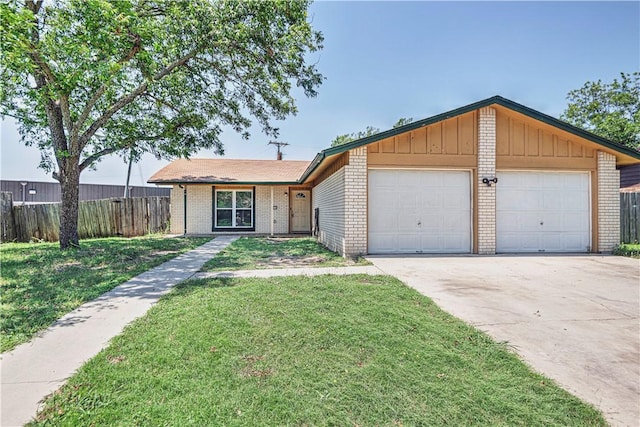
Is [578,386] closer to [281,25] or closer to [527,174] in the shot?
[527,174]

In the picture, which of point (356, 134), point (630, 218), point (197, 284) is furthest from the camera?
point (356, 134)

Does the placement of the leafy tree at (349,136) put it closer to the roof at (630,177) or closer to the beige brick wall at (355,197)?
the roof at (630,177)

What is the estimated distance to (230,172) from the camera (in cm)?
Answer: 1633

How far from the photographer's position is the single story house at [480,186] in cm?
813

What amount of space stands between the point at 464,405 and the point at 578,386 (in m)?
1.04

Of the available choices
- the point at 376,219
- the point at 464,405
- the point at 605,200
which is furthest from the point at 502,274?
the point at 605,200

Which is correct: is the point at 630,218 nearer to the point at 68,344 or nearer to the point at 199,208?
the point at 68,344

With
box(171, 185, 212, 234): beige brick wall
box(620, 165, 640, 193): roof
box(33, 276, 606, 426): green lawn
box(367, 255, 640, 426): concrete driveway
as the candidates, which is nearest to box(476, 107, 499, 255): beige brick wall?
box(367, 255, 640, 426): concrete driveway

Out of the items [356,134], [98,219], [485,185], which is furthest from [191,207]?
[356,134]

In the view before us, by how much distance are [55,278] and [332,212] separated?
271 inches

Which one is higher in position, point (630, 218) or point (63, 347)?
point (630, 218)

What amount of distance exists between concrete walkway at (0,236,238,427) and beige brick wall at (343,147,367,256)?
4358 mm

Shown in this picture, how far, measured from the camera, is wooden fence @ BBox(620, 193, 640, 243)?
10836 millimetres

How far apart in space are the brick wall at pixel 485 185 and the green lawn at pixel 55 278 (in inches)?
336
